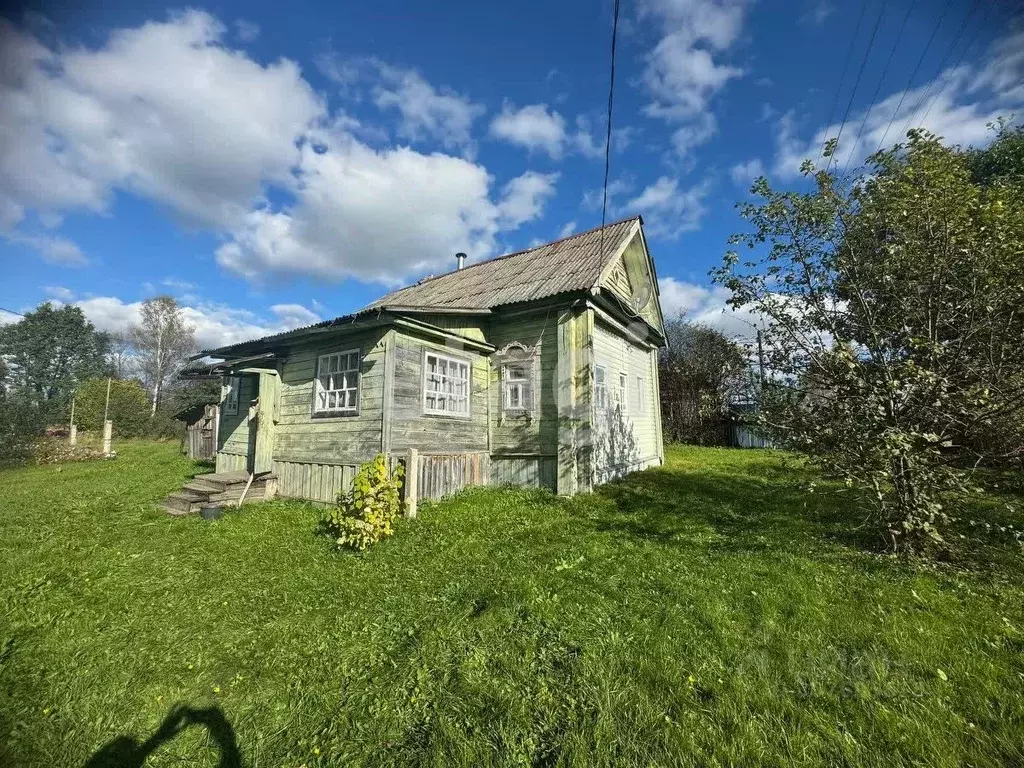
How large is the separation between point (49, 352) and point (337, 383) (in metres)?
51.9

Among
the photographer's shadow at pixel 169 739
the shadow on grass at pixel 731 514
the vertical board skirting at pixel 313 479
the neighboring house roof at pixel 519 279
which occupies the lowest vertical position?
the photographer's shadow at pixel 169 739

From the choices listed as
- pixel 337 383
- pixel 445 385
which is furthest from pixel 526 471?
pixel 337 383

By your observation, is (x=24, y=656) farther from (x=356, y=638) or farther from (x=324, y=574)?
(x=356, y=638)

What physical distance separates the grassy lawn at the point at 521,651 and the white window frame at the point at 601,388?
431cm

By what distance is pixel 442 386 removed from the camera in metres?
10.1

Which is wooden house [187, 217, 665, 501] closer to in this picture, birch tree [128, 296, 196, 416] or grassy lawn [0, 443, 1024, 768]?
grassy lawn [0, 443, 1024, 768]

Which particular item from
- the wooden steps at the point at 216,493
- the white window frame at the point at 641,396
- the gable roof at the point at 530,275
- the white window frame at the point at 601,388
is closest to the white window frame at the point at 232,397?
the wooden steps at the point at 216,493

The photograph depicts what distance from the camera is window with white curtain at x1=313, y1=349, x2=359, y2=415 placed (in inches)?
372

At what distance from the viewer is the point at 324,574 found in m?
5.91

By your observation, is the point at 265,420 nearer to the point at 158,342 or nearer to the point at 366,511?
the point at 366,511

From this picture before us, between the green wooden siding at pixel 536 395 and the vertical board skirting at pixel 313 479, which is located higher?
the green wooden siding at pixel 536 395

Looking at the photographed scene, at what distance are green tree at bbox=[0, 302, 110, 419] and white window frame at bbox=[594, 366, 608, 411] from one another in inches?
1938

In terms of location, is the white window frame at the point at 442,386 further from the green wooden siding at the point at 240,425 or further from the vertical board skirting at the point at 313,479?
the green wooden siding at the point at 240,425

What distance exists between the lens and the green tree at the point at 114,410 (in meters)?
27.9
